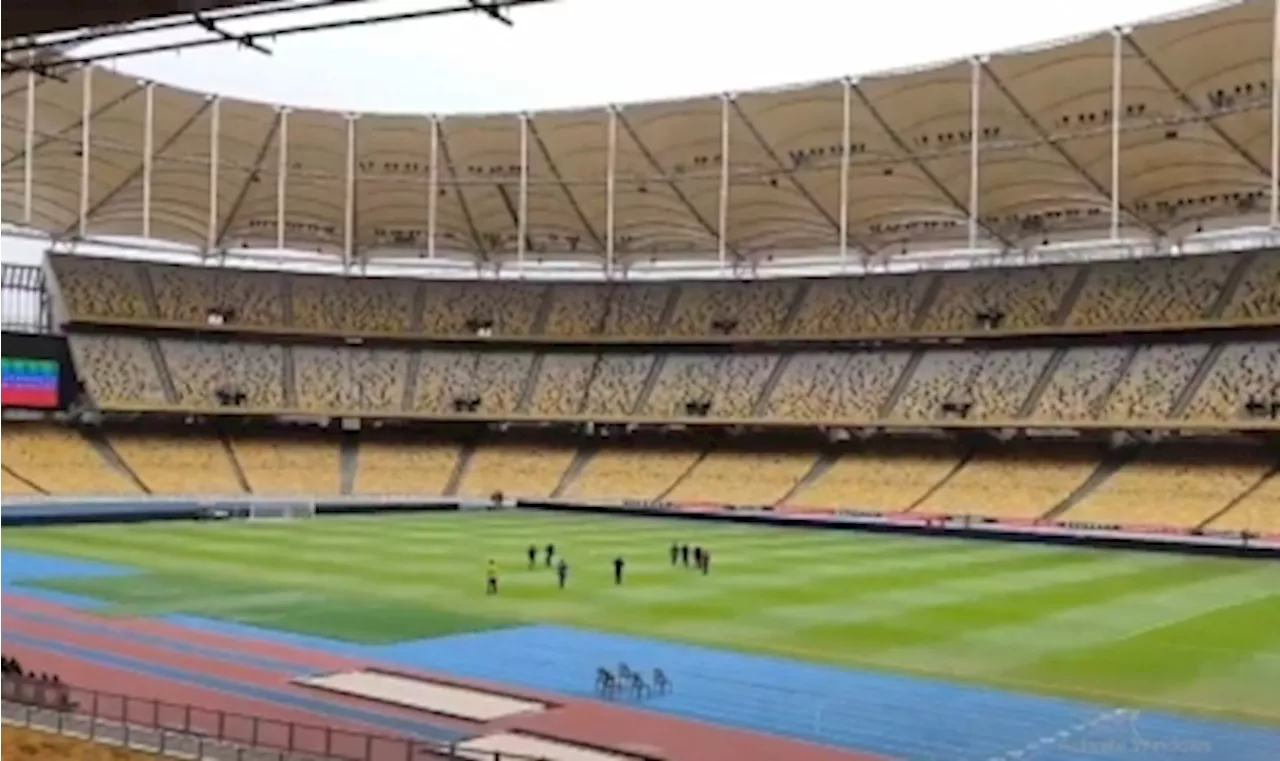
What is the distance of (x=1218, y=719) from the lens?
72.6 ft

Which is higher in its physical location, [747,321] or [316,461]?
[747,321]

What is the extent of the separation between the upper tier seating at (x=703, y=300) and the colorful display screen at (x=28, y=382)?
480 cm

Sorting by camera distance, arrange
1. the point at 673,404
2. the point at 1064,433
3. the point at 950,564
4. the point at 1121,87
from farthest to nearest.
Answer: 1. the point at 673,404
2. the point at 1064,433
3. the point at 1121,87
4. the point at 950,564

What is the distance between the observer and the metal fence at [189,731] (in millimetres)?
16719

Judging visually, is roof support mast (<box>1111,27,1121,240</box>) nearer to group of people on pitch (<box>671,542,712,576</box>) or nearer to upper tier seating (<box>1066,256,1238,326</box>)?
upper tier seating (<box>1066,256,1238,326</box>)

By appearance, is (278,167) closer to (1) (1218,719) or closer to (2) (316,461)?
(2) (316,461)

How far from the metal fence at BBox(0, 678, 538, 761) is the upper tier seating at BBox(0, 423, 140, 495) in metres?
45.9

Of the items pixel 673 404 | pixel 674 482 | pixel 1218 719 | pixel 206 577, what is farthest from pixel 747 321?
pixel 1218 719

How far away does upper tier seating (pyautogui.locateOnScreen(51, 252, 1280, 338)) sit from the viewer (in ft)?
219

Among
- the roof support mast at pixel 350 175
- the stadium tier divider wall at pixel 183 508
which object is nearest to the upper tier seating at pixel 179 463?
the stadium tier divider wall at pixel 183 508

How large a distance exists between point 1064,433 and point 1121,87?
1853 cm

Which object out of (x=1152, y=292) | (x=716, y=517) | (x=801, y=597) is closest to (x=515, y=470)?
(x=716, y=517)

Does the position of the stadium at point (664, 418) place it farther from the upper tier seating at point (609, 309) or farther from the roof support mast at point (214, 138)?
the roof support mast at point (214, 138)

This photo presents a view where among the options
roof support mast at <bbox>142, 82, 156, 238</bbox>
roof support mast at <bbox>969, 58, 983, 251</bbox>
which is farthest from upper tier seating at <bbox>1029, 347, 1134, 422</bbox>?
roof support mast at <bbox>142, 82, 156, 238</bbox>
